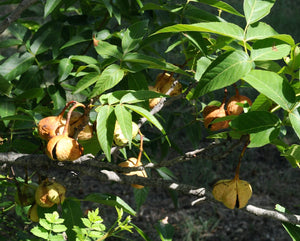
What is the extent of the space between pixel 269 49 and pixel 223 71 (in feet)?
0.43

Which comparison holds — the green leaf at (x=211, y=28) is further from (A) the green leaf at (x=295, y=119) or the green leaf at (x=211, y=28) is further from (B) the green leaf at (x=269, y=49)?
(A) the green leaf at (x=295, y=119)

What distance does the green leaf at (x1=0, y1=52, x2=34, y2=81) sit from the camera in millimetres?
1314

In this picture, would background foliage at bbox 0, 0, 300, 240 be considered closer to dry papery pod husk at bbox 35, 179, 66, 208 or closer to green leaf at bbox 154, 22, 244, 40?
green leaf at bbox 154, 22, 244, 40

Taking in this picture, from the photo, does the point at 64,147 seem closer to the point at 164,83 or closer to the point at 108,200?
the point at 108,200

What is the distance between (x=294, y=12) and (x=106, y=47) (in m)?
4.71

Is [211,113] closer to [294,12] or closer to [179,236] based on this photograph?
[179,236]

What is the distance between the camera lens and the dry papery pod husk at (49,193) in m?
1.15

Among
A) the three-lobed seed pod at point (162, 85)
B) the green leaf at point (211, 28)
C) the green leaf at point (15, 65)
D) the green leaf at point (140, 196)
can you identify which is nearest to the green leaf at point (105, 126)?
the green leaf at point (211, 28)

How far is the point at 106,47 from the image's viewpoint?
1.00 m

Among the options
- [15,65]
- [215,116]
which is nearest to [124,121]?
[215,116]

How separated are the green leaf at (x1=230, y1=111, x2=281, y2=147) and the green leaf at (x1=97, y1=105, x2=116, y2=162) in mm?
Answer: 249

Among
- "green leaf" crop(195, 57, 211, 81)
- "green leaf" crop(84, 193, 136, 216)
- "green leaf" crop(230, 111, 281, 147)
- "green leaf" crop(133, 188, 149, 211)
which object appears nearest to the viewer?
"green leaf" crop(230, 111, 281, 147)

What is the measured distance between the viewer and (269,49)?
32.5 inches

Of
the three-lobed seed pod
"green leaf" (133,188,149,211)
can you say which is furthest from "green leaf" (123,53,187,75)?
"green leaf" (133,188,149,211)
